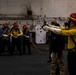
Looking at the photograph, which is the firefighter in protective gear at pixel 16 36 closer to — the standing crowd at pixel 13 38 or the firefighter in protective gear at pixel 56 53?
the standing crowd at pixel 13 38

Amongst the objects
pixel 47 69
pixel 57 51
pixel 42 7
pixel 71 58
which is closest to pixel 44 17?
pixel 42 7

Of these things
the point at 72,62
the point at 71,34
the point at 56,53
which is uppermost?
the point at 71,34

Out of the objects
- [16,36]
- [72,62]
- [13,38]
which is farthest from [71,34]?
[13,38]

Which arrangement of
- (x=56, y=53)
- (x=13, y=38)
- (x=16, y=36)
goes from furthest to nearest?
1. (x=13, y=38)
2. (x=16, y=36)
3. (x=56, y=53)

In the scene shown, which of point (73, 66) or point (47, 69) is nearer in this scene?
point (73, 66)

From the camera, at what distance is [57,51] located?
10.2 m

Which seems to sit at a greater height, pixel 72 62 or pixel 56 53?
pixel 72 62

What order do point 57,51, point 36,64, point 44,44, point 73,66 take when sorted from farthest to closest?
point 44,44 < point 36,64 < point 57,51 < point 73,66

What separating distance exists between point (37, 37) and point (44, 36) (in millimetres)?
501

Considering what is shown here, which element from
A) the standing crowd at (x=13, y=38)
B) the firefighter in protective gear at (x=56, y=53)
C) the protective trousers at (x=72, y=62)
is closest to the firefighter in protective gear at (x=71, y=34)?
the protective trousers at (x=72, y=62)

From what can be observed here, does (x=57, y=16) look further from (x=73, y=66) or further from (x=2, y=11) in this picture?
(x=73, y=66)

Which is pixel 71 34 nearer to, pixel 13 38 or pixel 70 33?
pixel 70 33

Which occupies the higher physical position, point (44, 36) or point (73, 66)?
point (73, 66)

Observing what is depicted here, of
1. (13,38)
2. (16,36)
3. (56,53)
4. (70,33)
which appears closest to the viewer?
(70,33)
